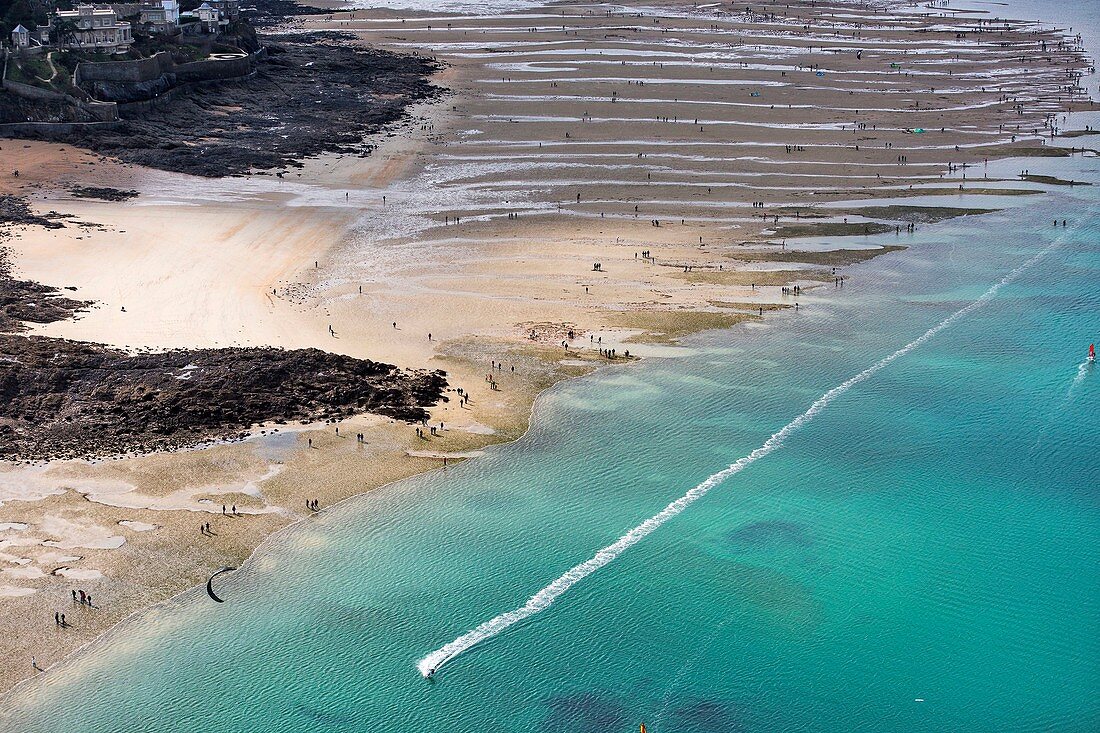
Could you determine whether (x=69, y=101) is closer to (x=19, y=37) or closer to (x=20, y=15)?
(x=19, y=37)

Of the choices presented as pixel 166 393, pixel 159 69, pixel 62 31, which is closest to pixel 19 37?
pixel 62 31

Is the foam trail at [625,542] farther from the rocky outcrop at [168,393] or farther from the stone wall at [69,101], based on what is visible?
the stone wall at [69,101]

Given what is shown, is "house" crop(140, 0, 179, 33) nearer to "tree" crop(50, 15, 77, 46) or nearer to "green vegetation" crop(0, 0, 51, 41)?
"green vegetation" crop(0, 0, 51, 41)

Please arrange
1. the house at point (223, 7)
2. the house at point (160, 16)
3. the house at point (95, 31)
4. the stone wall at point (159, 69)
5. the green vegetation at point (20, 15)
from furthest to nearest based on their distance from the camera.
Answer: the house at point (223, 7)
the house at point (160, 16)
the green vegetation at point (20, 15)
the house at point (95, 31)
the stone wall at point (159, 69)

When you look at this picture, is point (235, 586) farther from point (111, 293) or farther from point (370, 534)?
point (111, 293)

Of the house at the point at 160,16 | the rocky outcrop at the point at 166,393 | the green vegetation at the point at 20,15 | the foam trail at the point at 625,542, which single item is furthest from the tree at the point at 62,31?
the foam trail at the point at 625,542
